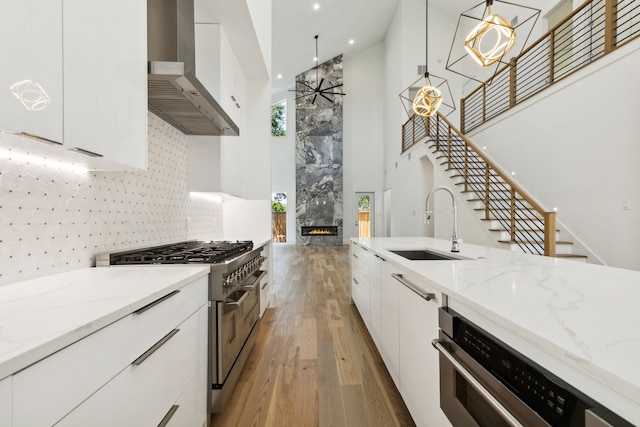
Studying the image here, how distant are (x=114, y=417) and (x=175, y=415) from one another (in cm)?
42

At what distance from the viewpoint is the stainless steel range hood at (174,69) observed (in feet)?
4.79

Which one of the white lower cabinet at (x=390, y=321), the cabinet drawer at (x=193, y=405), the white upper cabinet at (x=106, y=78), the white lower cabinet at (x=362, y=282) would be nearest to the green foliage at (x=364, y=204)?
the white lower cabinet at (x=362, y=282)

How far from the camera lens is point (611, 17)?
340cm

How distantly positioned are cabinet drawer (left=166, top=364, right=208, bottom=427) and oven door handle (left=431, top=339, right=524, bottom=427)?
3.39 ft

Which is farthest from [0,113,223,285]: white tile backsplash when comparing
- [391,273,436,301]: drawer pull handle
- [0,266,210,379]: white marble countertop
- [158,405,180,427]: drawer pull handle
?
[391,273,436,301]: drawer pull handle

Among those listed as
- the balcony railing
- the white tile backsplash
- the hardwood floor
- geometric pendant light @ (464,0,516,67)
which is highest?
the balcony railing

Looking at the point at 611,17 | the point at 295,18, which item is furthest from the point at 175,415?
the point at 295,18

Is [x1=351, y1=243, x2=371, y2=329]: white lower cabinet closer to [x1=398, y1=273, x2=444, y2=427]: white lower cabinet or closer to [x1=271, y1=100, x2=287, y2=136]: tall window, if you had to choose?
[x1=398, y1=273, x2=444, y2=427]: white lower cabinet

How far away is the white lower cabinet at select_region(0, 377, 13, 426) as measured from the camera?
49cm

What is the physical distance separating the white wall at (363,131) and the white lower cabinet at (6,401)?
10403mm

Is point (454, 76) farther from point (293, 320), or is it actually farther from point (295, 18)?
point (293, 320)

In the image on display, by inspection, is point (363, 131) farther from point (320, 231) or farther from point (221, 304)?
point (221, 304)

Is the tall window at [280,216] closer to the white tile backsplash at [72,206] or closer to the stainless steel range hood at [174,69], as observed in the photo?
the white tile backsplash at [72,206]

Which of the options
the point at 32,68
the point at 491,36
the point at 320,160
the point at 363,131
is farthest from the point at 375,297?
the point at 363,131
